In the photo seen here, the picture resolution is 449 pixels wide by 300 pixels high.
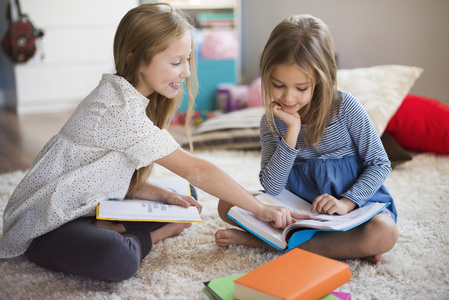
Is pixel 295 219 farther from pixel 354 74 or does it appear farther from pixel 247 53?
pixel 247 53

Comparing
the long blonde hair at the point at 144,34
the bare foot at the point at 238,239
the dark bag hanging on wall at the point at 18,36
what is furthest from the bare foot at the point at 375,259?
the dark bag hanging on wall at the point at 18,36

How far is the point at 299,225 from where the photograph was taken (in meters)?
1.00

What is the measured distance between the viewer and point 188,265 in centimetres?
109

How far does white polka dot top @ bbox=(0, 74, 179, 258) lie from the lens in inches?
41.3

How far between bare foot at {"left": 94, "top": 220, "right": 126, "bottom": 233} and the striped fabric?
1.14 ft

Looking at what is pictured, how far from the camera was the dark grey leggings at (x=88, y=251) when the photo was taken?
0.97 metres

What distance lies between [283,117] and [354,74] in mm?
1032

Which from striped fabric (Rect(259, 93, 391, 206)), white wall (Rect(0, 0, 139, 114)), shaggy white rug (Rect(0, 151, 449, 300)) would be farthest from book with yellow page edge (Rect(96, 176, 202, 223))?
white wall (Rect(0, 0, 139, 114))

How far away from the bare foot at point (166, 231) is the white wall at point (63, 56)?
2535 millimetres

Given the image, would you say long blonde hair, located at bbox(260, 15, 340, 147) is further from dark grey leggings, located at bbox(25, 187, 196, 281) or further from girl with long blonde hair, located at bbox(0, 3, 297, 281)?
dark grey leggings, located at bbox(25, 187, 196, 281)

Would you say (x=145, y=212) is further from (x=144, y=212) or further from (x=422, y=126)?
(x=422, y=126)

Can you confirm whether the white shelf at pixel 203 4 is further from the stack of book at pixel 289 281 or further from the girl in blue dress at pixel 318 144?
the stack of book at pixel 289 281

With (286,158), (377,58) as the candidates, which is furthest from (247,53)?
(286,158)

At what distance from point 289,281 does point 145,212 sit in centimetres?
40
